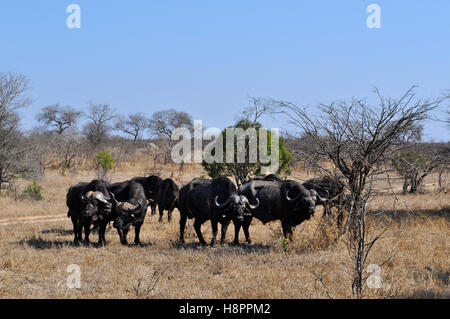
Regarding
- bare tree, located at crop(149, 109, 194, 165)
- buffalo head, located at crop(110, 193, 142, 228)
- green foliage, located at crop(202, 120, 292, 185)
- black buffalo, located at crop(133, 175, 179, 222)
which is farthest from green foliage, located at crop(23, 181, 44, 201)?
bare tree, located at crop(149, 109, 194, 165)

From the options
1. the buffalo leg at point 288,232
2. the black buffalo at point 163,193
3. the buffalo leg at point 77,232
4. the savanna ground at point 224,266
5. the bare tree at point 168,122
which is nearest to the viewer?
the savanna ground at point 224,266

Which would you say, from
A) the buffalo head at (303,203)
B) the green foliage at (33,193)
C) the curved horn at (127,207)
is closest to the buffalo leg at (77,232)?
the curved horn at (127,207)

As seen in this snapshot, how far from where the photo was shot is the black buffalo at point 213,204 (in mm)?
12109

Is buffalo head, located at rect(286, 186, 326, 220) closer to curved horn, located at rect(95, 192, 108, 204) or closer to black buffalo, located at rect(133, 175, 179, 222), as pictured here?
curved horn, located at rect(95, 192, 108, 204)

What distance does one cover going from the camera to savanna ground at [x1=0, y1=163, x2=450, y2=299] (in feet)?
24.2

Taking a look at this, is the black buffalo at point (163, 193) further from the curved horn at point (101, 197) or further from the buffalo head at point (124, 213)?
the curved horn at point (101, 197)

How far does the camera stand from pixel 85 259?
994 cm

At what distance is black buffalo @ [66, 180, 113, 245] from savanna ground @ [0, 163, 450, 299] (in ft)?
1.97

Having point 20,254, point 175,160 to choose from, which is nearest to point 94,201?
point 20,254

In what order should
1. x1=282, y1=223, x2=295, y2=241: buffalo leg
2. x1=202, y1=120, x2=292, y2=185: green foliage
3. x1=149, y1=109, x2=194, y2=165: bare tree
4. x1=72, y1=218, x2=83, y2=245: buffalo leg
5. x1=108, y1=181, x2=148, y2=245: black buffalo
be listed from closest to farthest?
x1=282, y1=223, x2=295, y2=241: buffalo leg → x1=108, y1=181, x2=148, y2=245: black buffalo → x1=72, y1=218, x2=83, y2=245: buffalo leg → x1=202, y1=120, x2=292, y2=185: green foliage → x1=149, y1=109, x2=194, y2=165: bare tree

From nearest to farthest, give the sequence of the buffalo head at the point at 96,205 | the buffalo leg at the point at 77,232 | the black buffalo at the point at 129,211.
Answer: the buffalo head at the point at 96,205 < the black buffalo at the point at 129,211 < the buffalo leg at the point at 77,232

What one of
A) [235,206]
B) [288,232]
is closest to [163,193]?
[235,206]

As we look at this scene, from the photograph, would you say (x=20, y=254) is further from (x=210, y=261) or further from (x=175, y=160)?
(x=175, y=160)

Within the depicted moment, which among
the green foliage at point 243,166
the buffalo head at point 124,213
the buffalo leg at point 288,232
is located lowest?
the buffalo leg at point 288,232
